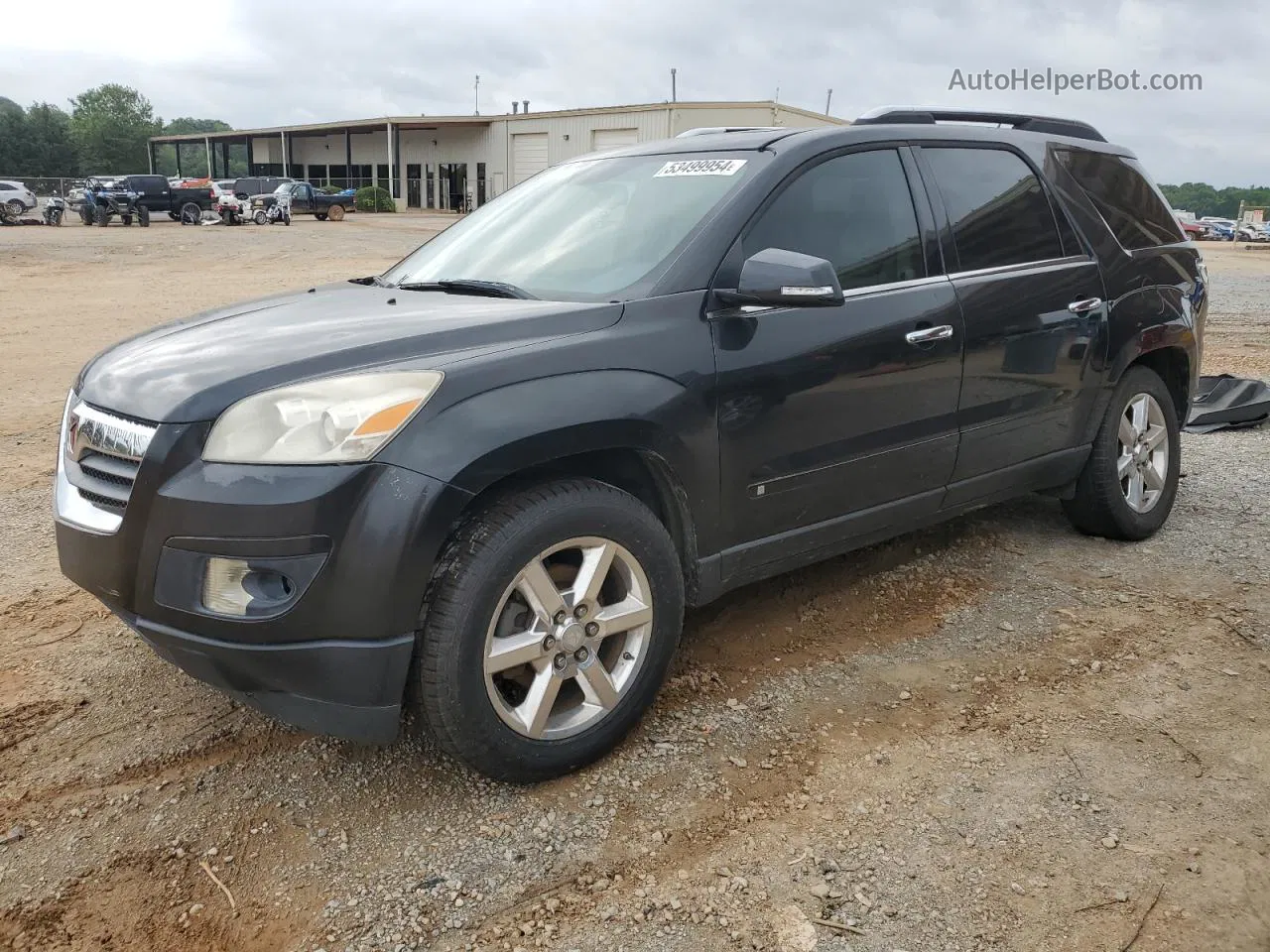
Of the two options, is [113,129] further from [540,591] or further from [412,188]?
[540,591]

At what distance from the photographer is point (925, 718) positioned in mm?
3129

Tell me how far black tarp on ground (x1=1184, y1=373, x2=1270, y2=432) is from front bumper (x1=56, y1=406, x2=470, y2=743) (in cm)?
623

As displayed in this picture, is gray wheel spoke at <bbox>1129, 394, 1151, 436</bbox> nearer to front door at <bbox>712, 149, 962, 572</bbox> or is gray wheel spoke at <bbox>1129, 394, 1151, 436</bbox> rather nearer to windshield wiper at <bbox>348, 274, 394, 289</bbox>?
front door at <bbox>712, 149, 962, 572</bbox>

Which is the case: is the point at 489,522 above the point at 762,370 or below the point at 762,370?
below

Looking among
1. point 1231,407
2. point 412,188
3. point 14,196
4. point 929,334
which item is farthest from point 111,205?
point 929,334

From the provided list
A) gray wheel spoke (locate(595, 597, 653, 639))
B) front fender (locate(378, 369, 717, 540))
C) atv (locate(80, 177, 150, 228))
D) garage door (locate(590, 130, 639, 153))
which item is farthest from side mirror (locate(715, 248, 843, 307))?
garage door (locate(590, 130, 639, 153))

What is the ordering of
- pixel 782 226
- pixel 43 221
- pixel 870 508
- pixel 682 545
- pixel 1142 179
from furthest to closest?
pixel 43 221 < pixel 1142 179 < pixel 870 508 < pixel 782 226 < pixel 682 545

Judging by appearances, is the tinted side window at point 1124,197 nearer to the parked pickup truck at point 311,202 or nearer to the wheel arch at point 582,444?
the wheel arch at point 582,444

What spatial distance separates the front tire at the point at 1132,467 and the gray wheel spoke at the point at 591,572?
2.70 metres

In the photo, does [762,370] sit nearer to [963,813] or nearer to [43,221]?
[963,813]

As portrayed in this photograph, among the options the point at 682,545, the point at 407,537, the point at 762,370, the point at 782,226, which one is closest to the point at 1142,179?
the point at 782,226

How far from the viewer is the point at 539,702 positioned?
8.65 ft

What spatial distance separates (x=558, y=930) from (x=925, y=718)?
1413 millimetres

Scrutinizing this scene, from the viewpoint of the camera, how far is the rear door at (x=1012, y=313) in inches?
147
